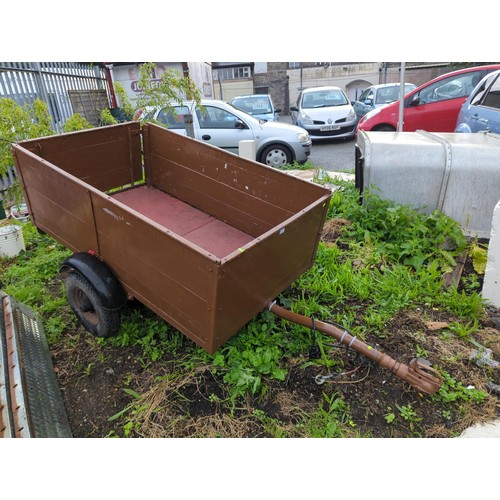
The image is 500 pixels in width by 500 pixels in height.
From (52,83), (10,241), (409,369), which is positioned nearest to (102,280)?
(409,369)

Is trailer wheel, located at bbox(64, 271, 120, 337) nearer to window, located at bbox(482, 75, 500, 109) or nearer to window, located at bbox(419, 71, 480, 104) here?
window, located at bbox(482, 75, 500, 109)

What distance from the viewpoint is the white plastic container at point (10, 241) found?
460 centimetres

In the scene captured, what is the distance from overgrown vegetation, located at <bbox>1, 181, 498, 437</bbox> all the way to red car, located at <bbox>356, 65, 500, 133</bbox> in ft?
15.5

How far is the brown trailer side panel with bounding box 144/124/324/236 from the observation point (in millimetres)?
3166

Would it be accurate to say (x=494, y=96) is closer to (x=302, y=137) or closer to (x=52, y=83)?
(x=302, y=137)

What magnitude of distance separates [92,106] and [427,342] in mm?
9942

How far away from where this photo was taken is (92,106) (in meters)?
9.90

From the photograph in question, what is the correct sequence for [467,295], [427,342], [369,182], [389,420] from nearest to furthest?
1. [389,420]
2. [427,342]
3. [467,295]
4. [369,182]

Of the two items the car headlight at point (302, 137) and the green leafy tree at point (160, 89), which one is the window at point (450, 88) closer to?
the car headlight at point (302, 137)

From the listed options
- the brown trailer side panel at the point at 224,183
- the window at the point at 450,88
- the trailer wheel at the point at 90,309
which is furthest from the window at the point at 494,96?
the trailer wheel at the point at 90,309

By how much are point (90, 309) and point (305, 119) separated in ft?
31.4

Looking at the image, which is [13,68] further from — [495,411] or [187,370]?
[495,411]

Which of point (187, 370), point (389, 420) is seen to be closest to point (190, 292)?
point (187, 370)

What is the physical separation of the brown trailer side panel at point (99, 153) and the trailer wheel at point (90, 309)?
1.26 m
